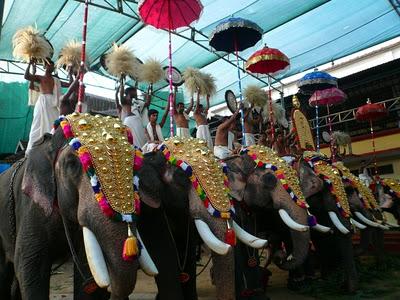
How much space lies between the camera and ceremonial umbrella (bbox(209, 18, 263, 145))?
25.3ft

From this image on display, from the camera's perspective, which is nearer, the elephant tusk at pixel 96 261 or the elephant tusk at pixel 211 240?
the elephant tusk at pixel 96 261

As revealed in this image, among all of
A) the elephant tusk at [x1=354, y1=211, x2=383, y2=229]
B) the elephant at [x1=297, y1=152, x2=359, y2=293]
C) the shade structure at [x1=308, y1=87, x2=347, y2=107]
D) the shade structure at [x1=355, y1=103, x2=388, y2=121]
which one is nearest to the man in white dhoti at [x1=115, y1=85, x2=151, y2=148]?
the elephant at [x1=297, y1=152, x2=359, y2=293]

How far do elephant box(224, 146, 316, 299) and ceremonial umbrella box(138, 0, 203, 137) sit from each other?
1673 mm

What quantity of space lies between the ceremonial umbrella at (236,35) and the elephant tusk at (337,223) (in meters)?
2.37

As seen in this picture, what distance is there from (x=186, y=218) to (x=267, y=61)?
5437 millimetres

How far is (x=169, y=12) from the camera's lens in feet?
20.5

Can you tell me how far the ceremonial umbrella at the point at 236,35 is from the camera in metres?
7.72

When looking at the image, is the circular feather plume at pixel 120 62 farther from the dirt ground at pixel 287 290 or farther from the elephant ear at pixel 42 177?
the dirt ground at pixel 287 290

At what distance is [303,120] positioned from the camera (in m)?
8.19

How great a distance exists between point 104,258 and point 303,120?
6372mm

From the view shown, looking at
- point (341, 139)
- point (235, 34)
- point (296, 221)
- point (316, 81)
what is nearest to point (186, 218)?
point (296, 221)

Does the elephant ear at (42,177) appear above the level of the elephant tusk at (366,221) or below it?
above

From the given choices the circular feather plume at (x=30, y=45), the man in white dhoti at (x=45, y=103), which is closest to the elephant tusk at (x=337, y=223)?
the man in white dhoti at (x=45, y=103)

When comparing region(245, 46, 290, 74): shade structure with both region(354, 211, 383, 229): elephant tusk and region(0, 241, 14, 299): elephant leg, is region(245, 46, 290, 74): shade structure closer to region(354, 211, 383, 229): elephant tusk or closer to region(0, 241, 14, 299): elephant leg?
region(354, 211, 383, 229): elephant tusk
